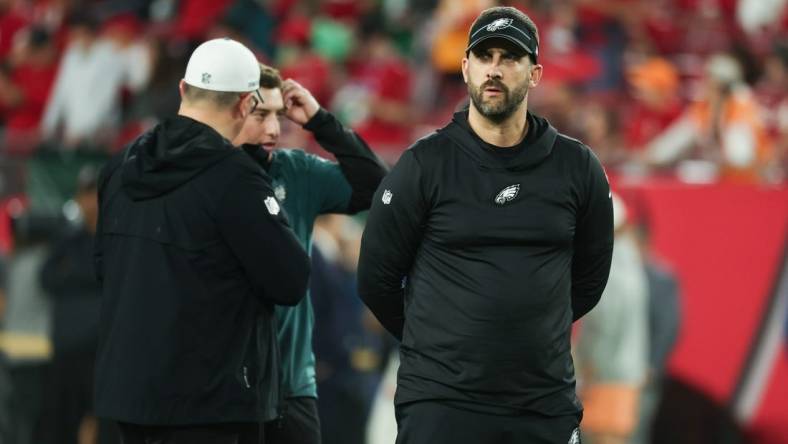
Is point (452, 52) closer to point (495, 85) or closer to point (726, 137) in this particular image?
point (726, 137)

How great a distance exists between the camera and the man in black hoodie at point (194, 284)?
15.1 ft

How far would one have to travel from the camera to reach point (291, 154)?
548 centimetres

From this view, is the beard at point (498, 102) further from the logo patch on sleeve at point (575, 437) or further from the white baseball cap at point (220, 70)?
the logo patch on sleeve at point (575, 437)

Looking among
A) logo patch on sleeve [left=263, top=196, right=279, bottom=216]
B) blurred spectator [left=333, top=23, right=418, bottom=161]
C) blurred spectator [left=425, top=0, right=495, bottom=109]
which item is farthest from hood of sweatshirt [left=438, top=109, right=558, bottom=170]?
blurred spectator [left=425, top=0, right=495, bottom=109]

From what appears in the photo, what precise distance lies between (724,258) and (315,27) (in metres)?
7.15

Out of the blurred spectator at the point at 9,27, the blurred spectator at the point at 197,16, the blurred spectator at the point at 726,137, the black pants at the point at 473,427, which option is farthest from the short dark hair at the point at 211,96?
the blurred spectator at the point at 9,27

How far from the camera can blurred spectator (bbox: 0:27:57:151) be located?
53.2 ft

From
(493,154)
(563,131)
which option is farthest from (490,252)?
(563,131)

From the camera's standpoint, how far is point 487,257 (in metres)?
4.57

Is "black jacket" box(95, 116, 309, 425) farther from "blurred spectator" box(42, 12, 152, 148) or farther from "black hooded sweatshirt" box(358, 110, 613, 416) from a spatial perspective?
"blurred spectator" box(42, 12, 152, 148)

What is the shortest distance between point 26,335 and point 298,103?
5.50 metres

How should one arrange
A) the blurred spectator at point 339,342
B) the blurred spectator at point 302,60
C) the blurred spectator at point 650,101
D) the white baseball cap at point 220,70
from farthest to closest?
the blurred spectator at point 302,60, the blurred spectator at point 650,101, the blurred spectator at point 339,342, the white baseball cap at point 220,70

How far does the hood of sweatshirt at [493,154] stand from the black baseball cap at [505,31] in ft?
0.76

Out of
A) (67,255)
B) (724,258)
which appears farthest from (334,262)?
(724,258)
